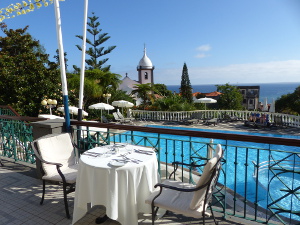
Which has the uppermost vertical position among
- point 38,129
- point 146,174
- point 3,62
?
point 3,62

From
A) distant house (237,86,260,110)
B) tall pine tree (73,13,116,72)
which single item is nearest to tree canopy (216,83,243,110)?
tall pine tree (73,13,116,72)

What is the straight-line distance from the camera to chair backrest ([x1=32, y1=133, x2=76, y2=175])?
295 centimetres

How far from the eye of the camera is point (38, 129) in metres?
3.68

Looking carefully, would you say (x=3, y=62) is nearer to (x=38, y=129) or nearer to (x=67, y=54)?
(x=38, y=129)

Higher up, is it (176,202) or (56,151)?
(56,151)

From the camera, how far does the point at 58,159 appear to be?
315cm

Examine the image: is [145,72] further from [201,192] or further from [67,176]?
[201,192]

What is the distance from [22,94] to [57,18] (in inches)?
394

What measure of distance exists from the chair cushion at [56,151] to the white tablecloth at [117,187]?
76cm

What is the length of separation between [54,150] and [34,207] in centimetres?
75

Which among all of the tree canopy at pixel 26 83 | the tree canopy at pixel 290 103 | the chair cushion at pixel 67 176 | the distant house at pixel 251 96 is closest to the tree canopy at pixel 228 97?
the tree canopy at pixel 290 103

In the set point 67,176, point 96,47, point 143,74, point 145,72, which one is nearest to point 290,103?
point 145,72

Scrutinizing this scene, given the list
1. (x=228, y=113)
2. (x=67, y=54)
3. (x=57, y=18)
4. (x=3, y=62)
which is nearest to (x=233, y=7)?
(x=228, y=113)

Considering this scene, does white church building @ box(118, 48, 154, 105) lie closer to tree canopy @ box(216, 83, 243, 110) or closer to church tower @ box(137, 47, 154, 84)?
church tower @ box(137, 47, 154, 84)
